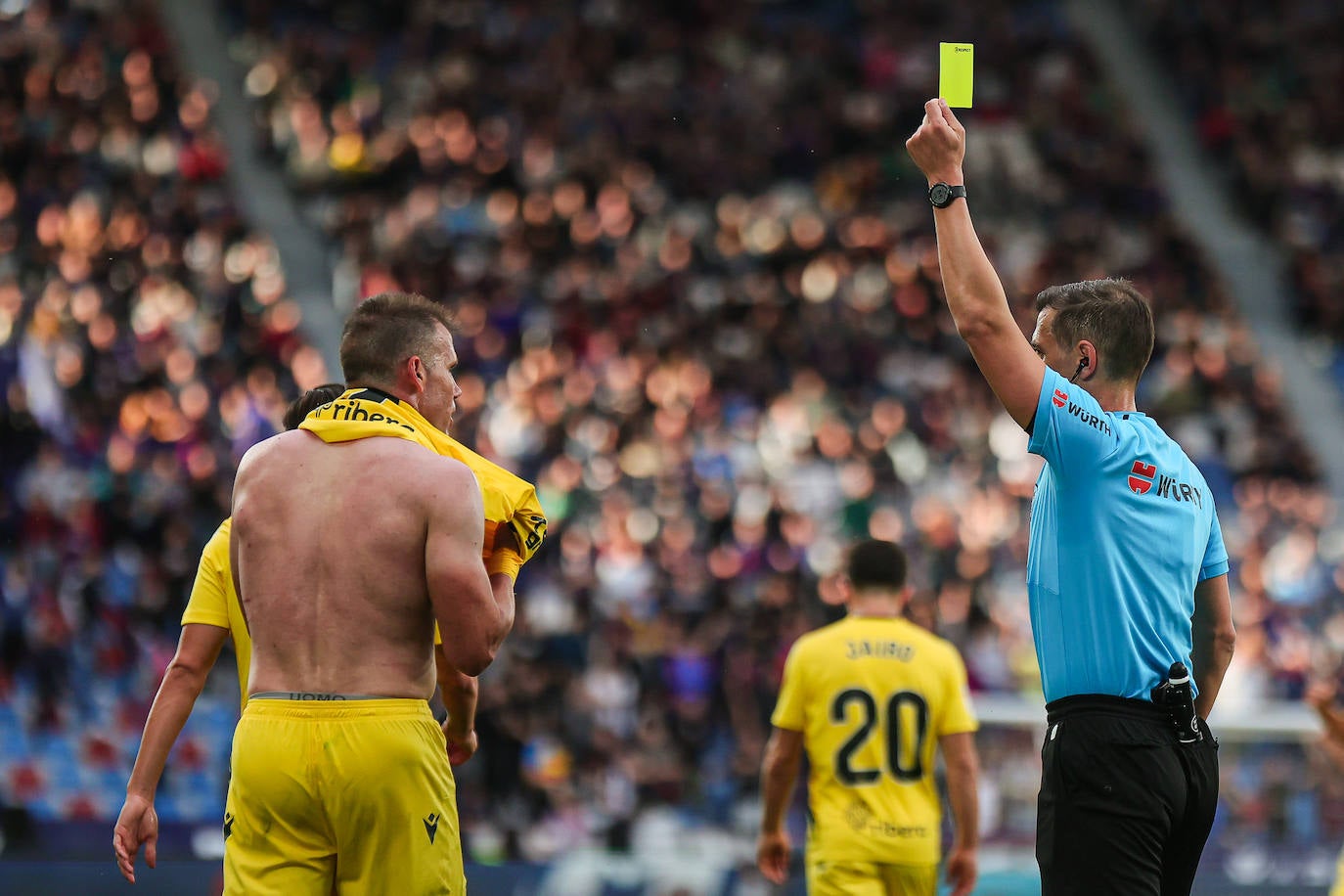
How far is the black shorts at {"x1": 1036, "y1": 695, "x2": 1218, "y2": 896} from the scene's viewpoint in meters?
4.21

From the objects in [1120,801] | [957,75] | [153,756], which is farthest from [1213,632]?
[153,756]

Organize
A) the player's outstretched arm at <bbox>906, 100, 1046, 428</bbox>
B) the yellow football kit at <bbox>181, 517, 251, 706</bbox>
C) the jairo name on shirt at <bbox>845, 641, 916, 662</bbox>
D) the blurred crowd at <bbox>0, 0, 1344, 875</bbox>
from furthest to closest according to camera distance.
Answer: the blurred crowd at <bbox>0, 0, 1344, 875</bbox>, the jairo name on shirt at <bbox>845, 641, 916, 662</bbox>, the yellow football kit at <bbox>181, 517, 251, 706</bbox>, the player's outstretched arm at <bbox>906, 100, 1046, 428</bbox>

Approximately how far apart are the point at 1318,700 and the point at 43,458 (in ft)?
35.4

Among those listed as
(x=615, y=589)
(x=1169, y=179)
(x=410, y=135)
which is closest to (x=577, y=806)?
(x=615, y=589)

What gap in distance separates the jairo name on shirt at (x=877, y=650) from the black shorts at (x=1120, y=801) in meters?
2.39

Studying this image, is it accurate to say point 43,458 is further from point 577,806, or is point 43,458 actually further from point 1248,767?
point 1248,767

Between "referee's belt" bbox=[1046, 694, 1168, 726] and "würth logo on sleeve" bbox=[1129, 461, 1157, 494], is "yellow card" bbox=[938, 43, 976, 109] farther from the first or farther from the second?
"referee's belt" bbox=[1046, 694, 1168, 726]

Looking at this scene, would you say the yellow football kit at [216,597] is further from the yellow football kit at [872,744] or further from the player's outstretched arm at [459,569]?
the yellow football kit at [872,744]

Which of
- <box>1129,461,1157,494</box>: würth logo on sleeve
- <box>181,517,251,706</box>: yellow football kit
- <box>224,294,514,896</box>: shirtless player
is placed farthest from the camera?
<box>181,517,251,706</box>: yellow football kit

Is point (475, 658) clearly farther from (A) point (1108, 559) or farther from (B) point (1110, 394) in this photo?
(B) point (1110, 394)

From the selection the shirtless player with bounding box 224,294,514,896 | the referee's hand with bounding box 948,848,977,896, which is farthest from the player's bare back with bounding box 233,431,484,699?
the referee's hand with bounding box 948,848,977,896

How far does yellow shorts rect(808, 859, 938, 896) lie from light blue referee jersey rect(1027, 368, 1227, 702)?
235 centimetres

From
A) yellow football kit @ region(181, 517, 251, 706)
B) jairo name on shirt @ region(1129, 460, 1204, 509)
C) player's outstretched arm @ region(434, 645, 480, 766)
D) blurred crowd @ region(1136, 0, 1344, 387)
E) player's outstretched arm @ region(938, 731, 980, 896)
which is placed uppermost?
blurred crowd @ region(1136, 0, 1344, 387)

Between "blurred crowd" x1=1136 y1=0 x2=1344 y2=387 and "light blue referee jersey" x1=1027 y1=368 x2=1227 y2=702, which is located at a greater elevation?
"blurred crowd" x1=1136 y1=0 x2=1344 y2=387
